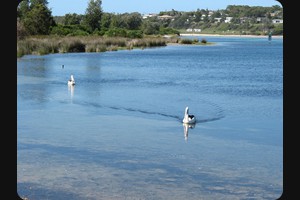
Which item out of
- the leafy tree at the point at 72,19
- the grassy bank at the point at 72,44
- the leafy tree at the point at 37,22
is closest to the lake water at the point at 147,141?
the grassy bank at the point at 72,44

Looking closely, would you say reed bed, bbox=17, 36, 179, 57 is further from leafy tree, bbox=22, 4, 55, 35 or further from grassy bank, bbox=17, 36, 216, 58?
leafy tree, bbox=22, 4, 55, 35

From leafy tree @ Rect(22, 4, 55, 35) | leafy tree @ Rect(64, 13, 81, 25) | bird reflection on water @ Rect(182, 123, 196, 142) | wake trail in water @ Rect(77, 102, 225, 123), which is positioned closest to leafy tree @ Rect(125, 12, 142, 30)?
leafy tree @ Rect(64, 13, 81, 25)

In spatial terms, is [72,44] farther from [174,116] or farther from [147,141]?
[147,141]

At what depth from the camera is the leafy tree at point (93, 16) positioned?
79500 millimetres

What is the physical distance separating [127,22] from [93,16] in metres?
13.8

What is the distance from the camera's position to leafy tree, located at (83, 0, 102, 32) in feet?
261

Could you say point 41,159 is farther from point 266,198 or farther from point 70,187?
point 266,198

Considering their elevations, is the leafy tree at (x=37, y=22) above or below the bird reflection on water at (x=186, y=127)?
above

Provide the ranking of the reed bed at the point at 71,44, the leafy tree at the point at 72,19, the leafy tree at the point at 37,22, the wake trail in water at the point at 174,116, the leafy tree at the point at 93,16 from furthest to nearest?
the leafy tree at the point at 72,19 < the leafy tree at the point at 93,16 < the leafy tree at the point at 37,22 < the reed bed at the point at 71,44 < the wake trail in water at the point at 174,116

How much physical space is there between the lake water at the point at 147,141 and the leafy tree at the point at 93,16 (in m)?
52.2

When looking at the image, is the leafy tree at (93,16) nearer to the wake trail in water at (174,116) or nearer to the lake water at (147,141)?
the lake water at (147,141)

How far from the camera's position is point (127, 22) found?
306ft
